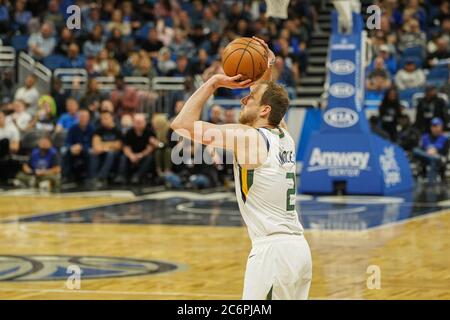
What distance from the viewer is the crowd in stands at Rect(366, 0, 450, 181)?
21.2 metres

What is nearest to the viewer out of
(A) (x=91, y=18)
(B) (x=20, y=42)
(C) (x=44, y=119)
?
(C) (x=44, y=119)

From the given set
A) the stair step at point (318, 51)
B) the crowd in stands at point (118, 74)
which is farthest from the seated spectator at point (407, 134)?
the stair step at point (318, 51)

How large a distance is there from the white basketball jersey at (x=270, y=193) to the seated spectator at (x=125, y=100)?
16.3 m

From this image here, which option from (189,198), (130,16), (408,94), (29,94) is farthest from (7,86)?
(408,94)

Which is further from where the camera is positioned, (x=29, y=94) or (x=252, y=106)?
(x=29, y=94)

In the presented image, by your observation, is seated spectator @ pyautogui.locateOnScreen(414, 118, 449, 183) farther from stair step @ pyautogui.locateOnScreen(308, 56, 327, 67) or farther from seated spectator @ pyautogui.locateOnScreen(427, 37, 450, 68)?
stair step @ pyautogui.locateOnScreen(308, 56, 327, 67)

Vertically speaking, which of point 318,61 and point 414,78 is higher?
point 318,61

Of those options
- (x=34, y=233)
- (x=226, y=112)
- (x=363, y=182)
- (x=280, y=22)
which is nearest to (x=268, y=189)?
(x=34, y=233)

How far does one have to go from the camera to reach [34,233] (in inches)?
575

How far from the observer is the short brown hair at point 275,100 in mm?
6660

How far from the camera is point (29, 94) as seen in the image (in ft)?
78.3

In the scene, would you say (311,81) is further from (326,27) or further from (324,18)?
(324,18)

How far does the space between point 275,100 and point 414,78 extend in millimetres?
16931

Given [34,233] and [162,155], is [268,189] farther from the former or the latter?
[162,155]
